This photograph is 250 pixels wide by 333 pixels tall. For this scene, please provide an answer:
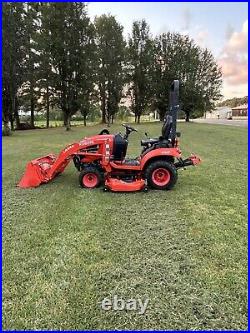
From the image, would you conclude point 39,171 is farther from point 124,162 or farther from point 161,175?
point 161,175

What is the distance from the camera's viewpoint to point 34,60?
2147 centimetres

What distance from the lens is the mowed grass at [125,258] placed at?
242 centimetres

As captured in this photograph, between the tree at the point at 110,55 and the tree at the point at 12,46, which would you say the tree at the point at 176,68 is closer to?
the tree at the point at 110,55

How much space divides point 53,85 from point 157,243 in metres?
21.5

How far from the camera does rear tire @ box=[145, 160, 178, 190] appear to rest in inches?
219

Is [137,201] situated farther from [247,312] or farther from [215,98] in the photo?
[215,98]

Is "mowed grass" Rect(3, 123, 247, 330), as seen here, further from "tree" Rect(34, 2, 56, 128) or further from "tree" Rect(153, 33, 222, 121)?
"tree" Rect(153, 33, 222, 121)

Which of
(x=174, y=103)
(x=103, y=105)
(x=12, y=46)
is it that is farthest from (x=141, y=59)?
(x=174, y=103)

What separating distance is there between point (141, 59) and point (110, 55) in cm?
460

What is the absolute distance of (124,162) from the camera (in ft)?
19.1

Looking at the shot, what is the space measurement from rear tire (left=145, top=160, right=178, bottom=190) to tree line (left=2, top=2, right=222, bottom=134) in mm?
17279

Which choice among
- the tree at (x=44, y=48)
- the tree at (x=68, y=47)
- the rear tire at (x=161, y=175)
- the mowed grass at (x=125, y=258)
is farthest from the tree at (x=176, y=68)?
the mowed grass at (x=125, y=258)

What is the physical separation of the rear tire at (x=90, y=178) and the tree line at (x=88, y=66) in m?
16.5

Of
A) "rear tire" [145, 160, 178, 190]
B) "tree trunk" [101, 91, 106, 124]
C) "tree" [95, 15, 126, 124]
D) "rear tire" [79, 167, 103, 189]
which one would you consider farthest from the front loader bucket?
"tree trunk" [101, 91, 106, 124]
